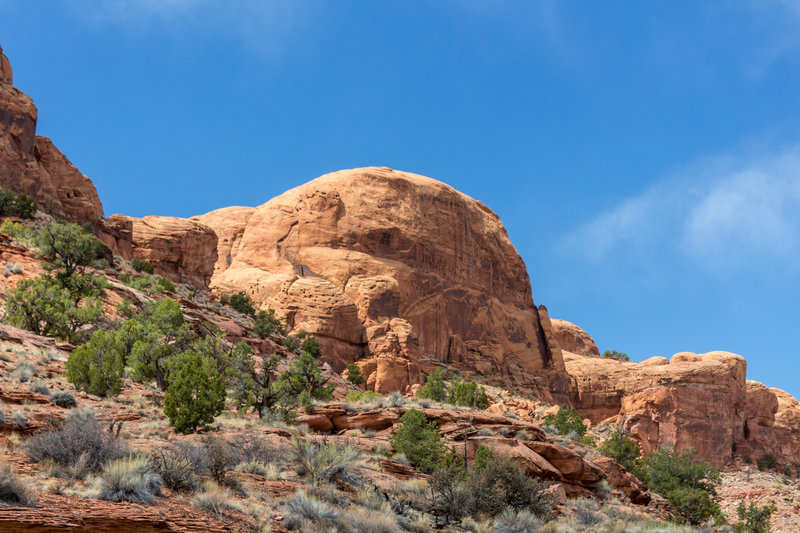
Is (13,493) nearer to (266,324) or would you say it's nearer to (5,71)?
(266,324)

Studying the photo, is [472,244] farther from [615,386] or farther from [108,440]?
[108,440]

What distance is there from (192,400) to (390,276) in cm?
3908

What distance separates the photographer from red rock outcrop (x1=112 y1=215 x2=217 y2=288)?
53219 millimetres

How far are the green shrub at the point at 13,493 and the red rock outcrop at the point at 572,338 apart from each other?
286 feet

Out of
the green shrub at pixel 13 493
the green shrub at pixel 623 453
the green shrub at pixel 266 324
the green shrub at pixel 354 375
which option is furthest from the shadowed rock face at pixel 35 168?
the green shrub at pixel 13 493

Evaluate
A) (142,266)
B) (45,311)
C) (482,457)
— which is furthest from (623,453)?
(142,266)

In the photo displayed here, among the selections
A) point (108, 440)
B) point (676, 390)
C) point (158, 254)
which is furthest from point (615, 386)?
point (108, 440)

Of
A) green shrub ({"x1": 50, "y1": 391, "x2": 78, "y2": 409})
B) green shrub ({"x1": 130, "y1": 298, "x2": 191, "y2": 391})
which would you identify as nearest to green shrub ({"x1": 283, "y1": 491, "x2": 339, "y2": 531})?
green shrub ({"x1": 50, "y1": 391, "x2": 78, "y2": 409})

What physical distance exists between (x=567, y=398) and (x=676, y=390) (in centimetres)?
986

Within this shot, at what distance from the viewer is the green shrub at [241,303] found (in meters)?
51.7

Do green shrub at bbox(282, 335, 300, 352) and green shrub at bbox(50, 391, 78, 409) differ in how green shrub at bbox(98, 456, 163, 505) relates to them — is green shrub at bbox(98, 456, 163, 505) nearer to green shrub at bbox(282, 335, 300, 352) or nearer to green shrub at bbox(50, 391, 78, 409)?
green shrub at bbox(50, 391, 78, 409)

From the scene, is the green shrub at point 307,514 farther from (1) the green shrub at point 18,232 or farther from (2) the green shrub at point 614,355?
(2) the green shrub at point 614,355

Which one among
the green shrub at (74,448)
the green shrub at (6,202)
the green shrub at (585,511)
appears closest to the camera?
the green shrub at (74,448)

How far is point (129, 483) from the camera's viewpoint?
12.0 metres
